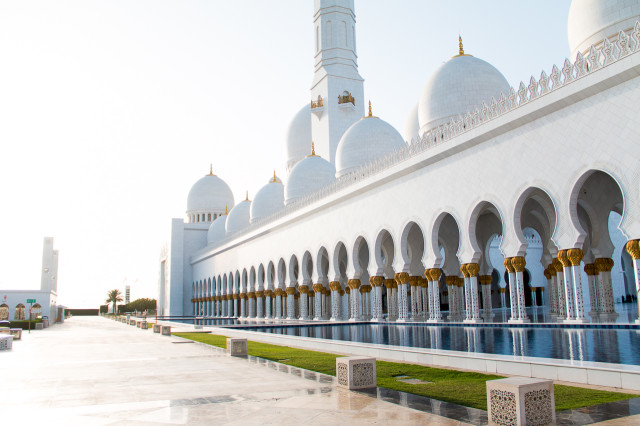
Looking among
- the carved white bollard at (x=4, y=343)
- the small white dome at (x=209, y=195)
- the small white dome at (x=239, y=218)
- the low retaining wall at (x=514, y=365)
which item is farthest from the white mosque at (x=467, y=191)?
the small white dome at (x=209, y=195)

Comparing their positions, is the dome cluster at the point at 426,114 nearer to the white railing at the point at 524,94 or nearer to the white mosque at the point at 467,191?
the white mosque at the point at 467,191

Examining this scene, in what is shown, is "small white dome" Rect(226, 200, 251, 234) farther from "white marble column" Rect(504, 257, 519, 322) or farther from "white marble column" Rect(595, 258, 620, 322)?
"white marble column" Rect(595, 258, 620, 322)

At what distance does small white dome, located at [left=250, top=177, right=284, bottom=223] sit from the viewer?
2936cm

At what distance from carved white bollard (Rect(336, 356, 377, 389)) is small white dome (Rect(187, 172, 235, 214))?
122 ft

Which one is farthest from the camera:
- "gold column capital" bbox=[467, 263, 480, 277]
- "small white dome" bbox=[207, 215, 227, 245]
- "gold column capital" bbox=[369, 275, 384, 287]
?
"small white dome" bbox=[207, 215, 227, 245]

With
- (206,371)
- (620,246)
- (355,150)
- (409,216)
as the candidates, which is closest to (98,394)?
(206,371)

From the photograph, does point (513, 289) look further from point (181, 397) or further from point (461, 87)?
point (181, 397)

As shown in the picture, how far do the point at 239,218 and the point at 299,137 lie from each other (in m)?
6.74

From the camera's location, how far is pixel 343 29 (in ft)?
93.4

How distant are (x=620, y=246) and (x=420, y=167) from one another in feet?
58.1

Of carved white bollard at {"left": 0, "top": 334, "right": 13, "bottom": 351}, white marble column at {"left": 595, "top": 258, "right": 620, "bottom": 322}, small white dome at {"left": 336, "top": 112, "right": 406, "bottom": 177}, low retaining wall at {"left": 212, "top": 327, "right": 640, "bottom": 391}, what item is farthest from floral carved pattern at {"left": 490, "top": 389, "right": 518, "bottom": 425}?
small white dome at {"left": 336, "top": 112, "right": 406, "bottom": 177}

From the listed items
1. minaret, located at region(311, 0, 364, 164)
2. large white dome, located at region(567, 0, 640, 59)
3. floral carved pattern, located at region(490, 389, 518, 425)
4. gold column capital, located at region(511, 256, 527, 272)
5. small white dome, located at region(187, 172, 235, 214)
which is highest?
minaret, located at region(311, 0, 364, 164)

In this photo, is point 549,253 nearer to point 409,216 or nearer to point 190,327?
point 409,216

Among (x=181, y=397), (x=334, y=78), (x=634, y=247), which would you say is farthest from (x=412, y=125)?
(x=181, y=397)
